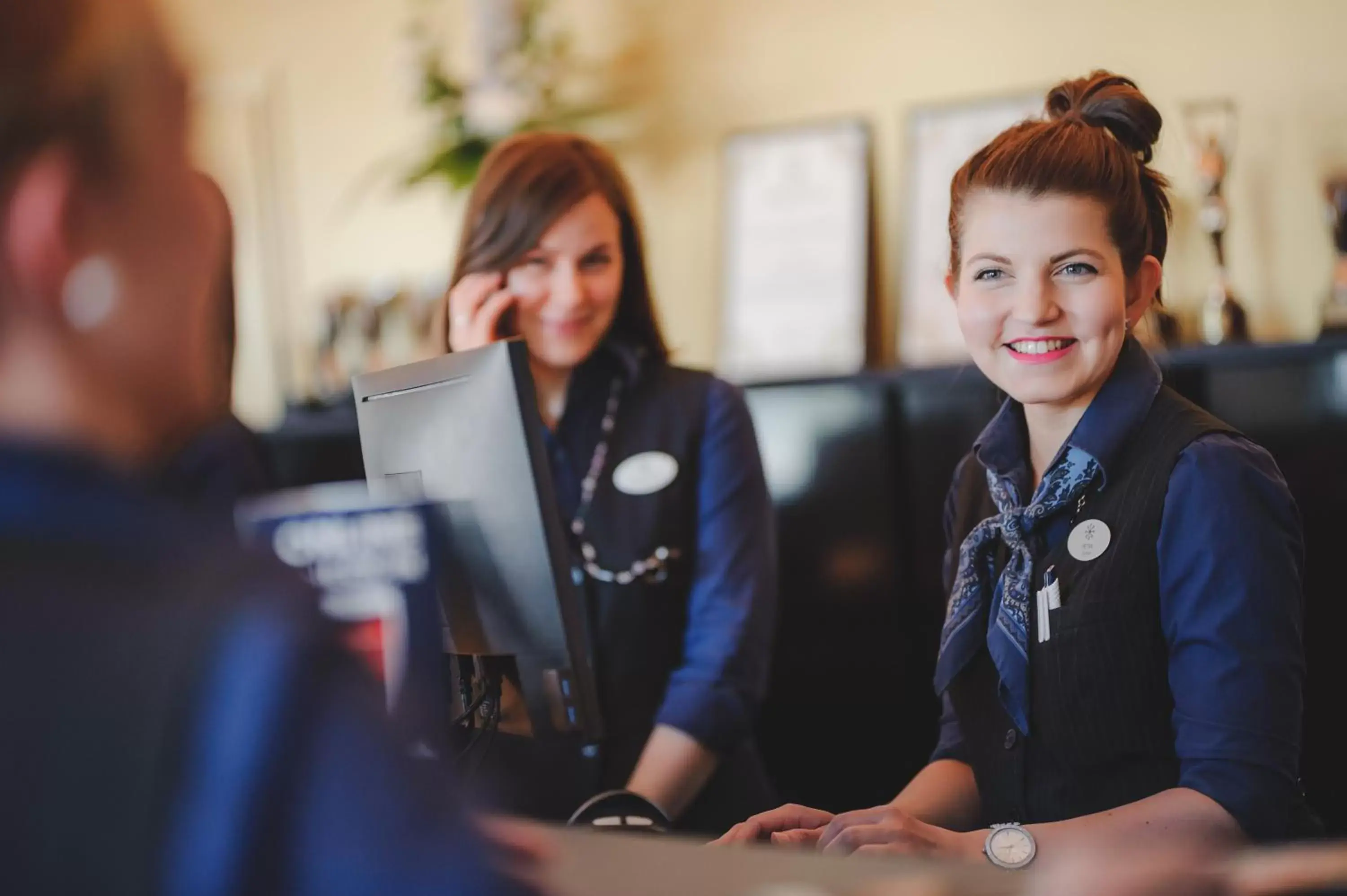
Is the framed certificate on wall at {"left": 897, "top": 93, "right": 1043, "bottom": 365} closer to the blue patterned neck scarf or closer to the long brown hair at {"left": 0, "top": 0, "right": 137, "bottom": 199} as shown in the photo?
the blue patterned neck scarf

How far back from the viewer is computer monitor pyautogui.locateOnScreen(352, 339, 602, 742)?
109cm

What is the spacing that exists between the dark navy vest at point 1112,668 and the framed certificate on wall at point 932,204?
1633 millimetres

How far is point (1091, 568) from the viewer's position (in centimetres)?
110

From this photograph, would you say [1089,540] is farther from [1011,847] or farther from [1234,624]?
[1011,847]

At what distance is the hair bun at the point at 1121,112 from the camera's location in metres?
1.18

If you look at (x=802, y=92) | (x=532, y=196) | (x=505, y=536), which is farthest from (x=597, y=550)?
(x=802, y=92)

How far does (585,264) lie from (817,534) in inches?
33.1

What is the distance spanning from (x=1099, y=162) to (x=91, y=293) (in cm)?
91

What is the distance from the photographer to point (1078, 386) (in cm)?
117

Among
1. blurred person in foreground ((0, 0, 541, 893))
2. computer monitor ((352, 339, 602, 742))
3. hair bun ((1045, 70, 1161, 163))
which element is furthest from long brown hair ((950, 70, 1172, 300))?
blurred person in foreground ((0, 0, 541, 893))

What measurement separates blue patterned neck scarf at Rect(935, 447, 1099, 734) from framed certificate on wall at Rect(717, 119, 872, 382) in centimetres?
163

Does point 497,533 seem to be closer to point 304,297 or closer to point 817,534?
point 817,534

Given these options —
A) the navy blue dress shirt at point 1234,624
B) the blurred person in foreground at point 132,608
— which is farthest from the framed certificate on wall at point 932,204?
the blurred person in foreground at point 132,608

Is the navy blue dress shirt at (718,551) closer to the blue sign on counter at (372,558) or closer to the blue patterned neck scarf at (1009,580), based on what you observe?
the blue patterned neck scarf at (1009,580)
